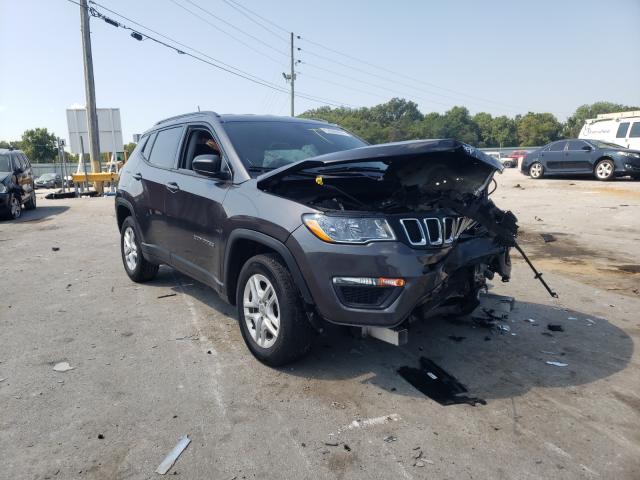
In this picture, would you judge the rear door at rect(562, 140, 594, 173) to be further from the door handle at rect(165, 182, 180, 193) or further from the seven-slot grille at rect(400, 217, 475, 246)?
the door handle at rect(165, 182, 180, 193)

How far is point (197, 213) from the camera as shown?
4332 millimetres

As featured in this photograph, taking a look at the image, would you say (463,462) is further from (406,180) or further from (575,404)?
(406,180)

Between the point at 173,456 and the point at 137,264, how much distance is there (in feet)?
12.5

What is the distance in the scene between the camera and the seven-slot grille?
10.1 feet

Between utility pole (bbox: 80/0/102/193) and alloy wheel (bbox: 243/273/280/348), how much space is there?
20524 millimetres

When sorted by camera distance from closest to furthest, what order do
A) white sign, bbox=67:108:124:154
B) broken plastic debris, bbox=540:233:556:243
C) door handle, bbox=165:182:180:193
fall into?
door handle, bbox=165:182:180:193, broken plastic debris, bbox=540:233:556:243, white sign, bbox=67:108:124:154

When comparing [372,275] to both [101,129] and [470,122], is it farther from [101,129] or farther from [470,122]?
[470,122]

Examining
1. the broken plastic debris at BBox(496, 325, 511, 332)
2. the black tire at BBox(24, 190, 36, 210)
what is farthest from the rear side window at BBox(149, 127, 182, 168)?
the black tire at BBox(24, 190, 36, 210)

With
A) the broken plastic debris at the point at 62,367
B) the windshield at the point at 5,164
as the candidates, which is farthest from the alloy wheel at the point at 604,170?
the windshield at the point at 5,164

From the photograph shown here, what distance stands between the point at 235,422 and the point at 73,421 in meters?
1.00

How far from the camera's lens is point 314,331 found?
345 cm

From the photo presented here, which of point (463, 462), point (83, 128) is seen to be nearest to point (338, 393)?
point (463, 462)

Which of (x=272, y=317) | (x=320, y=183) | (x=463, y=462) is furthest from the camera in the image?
(x=272, y=317)

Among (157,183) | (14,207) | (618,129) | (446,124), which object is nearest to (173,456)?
(157,183)
